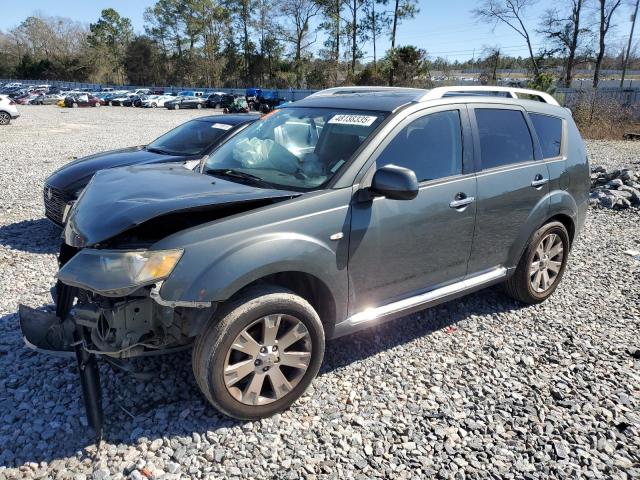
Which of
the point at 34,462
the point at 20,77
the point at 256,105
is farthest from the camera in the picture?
the point at 20,77

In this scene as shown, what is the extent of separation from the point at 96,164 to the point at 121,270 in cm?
429

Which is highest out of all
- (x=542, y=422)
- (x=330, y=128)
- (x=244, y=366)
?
(x=330, y=128)

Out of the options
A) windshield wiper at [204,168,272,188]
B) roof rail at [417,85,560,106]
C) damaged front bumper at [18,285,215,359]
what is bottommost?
damaged front bumper at [18,285,215,359]

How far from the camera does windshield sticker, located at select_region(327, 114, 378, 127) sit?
3457 mm

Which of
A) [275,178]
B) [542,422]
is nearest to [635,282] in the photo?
[542,422]

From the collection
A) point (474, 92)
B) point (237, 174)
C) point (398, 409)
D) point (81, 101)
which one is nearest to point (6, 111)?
point (81, 101)

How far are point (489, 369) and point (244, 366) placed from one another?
1.86 meters

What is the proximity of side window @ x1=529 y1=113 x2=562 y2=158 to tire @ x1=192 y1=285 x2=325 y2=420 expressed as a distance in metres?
2.78

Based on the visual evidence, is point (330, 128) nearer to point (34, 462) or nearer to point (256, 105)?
point (34, 462)

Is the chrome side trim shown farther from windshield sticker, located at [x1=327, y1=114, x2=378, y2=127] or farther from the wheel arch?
windshield sticker, located at [x1=327, y1=114, x2=378, y2=127]

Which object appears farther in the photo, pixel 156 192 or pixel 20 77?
pixel 20 77

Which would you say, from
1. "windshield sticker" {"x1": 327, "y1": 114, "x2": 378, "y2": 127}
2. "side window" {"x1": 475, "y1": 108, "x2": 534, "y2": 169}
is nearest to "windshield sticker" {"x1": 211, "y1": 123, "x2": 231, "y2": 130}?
"windshield sticker" {"x1": 327, "y1": 114, "x2": 378, "y2": 127}

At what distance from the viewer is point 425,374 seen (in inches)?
139

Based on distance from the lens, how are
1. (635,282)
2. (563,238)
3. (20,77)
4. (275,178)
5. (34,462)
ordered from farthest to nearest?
(20,77)
(635,282)
(563,238)
(275,178)
(34,462)
